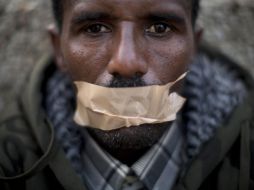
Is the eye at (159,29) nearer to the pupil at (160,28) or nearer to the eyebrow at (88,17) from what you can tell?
the pupil at (160,28)

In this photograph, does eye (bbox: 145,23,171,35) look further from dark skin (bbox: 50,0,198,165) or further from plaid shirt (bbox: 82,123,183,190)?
plaid shirt (bbox: 82,123,183,190)

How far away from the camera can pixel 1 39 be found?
3.38 metres

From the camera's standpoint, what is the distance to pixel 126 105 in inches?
81.7

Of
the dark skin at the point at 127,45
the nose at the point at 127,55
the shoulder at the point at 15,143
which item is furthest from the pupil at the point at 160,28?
the shoulder at the point at 15,143

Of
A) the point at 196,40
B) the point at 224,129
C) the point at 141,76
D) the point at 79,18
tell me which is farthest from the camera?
the point at 196,40

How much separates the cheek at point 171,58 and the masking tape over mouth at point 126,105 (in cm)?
7

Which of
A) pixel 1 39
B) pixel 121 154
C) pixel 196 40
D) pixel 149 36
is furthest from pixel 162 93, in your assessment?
pixel 1 39

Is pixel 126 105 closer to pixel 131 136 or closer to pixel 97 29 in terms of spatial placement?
pixel 131 136

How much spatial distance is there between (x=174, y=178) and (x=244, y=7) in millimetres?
1454

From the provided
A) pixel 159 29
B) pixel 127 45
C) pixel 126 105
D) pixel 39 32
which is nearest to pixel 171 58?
pixel 159 29

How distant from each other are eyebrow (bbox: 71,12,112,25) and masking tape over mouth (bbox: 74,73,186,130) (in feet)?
0.87

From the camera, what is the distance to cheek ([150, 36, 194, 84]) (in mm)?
2227

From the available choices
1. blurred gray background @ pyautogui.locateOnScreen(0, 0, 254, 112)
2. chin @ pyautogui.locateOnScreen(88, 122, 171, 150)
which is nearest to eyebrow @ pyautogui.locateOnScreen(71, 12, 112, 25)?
chin @ pyautogui.locateOnScreen(88, 122, 171, 150)

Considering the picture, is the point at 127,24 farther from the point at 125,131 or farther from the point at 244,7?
the point at 244,7
